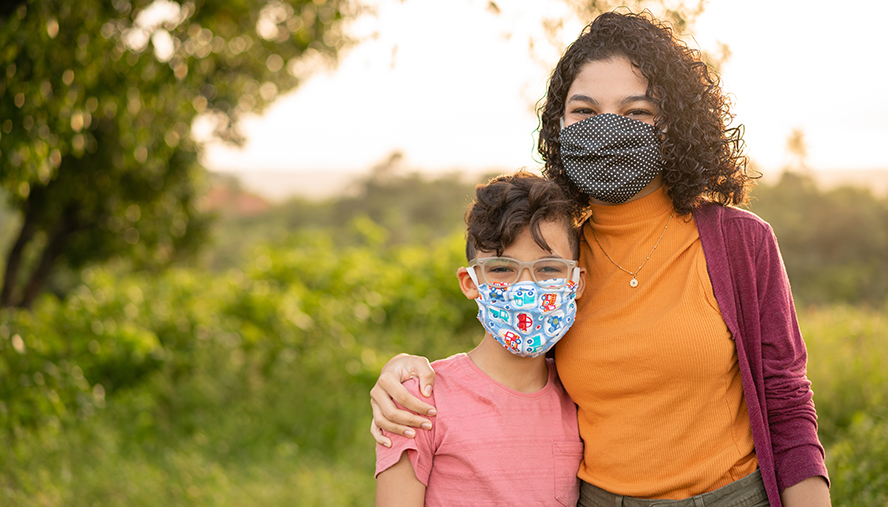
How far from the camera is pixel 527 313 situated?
2.02 metres

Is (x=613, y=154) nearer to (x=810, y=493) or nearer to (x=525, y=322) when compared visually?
(x=525, y=322)

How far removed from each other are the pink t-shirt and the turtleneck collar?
0.61 metres

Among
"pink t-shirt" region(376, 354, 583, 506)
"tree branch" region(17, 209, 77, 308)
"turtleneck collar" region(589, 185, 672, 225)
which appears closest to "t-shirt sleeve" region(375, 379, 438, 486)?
"pink t-shirt" region(376, 354, 583, 506)

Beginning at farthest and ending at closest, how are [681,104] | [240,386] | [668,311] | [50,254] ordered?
[50,254] < [240,386] < [681,104] < [668,311]

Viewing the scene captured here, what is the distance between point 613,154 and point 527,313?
525mm

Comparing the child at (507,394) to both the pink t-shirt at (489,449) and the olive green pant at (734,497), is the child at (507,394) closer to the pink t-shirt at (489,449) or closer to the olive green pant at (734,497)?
the pink t-shirt at (489,449)

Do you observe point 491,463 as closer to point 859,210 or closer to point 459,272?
point 459,272

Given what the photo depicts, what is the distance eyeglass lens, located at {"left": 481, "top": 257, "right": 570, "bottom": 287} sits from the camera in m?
2.01

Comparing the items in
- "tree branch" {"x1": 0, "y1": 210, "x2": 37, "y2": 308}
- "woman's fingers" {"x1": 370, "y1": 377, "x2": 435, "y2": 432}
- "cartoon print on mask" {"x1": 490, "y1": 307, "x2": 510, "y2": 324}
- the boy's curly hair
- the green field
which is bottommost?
"tree branch" {"x1": 0, "y1": 210, "x2": 37, "y2": 308}

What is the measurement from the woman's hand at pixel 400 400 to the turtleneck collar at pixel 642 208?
734mm

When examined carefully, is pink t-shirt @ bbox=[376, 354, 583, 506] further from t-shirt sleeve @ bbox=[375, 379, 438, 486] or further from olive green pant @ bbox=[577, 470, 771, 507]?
olive green pant @ bbox=[577, 470, 771, 507]

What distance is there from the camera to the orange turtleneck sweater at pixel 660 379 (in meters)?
1.85

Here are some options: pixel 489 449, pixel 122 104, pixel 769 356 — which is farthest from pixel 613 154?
pixel 122 104

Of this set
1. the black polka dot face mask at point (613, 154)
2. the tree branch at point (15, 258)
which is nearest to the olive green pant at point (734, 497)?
the black polka dot face mask at point (613, 154)
